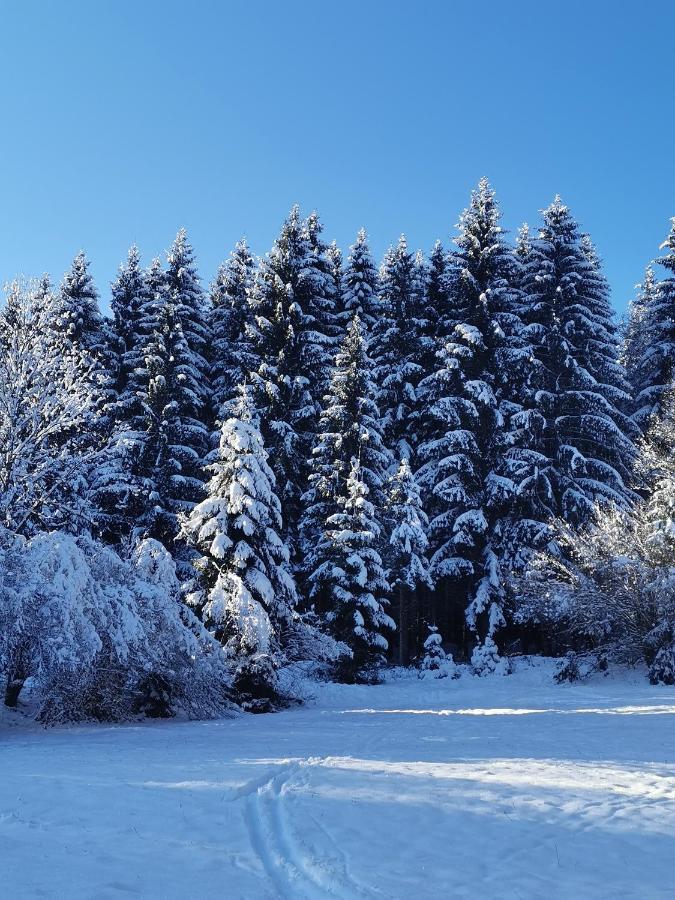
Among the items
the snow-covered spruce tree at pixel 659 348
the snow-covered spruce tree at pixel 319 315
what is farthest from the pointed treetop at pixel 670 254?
the snow-covered spruce tree at pixel 319 315

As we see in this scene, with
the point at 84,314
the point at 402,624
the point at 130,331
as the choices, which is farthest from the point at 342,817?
the point at 130,331

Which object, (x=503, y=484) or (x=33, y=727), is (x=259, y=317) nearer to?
(x=503, y=484)

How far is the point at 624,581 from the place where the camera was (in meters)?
21.0

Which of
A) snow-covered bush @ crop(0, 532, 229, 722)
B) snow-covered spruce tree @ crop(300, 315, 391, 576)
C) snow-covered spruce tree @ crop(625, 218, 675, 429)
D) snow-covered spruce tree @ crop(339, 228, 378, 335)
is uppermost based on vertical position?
snow-covered spruce tree @ crop(339, 228, 378, 335)

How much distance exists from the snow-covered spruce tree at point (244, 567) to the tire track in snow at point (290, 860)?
11039 millimetres

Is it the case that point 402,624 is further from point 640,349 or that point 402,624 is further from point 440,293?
point 640,349

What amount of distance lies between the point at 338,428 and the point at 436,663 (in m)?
9.24

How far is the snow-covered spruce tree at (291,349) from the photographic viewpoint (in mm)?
28125

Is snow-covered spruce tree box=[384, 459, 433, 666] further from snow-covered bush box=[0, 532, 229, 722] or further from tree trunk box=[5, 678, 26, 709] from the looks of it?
tree trunk box=[5, 678, 26, 709]

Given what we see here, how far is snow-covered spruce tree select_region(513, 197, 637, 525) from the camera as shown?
27625mm

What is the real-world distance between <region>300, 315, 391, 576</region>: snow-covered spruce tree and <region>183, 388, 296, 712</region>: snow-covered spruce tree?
4.86m

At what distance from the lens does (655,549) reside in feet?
67.6

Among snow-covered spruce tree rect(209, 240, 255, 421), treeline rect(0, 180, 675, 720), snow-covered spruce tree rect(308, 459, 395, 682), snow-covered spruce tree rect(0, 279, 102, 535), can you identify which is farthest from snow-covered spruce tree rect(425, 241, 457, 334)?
snow-covered spruce tree rect(0, 279, 102, 535)

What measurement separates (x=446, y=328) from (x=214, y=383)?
36.2 ft
